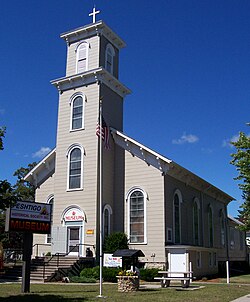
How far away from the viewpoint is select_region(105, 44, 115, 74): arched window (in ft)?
113

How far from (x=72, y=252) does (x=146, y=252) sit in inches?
209

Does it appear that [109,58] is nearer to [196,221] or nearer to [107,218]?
[107,218]

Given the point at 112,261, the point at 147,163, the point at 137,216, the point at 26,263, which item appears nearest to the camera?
the point at 26,263

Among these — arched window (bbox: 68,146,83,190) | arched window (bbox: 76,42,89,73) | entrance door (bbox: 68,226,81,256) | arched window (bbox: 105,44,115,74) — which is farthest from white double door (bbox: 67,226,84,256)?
arched window (bbox: 105,44,115,74)

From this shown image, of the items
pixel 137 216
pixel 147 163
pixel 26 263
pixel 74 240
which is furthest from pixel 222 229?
pixel 26 263

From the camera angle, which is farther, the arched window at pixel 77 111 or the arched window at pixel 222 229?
the arched window at pixel 222 229

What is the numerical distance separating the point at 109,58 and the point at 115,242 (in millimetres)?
15195

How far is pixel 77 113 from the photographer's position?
32875 mm

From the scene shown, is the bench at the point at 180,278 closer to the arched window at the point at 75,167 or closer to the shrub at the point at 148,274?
the shrub at the point at 148,274

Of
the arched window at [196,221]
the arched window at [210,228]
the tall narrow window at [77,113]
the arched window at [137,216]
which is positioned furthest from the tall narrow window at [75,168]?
the arched window at [210,228]

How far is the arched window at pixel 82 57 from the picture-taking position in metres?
33.8

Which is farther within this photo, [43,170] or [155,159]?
[43,170]

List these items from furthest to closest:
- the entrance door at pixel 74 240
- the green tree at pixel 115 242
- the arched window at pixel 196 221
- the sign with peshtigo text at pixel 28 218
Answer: the arched window at pixel 196 221 < the entrance door at pixel 74 240 < the green tree at pixel 115 242 < the sign with peshtigo text at pixel 28 218

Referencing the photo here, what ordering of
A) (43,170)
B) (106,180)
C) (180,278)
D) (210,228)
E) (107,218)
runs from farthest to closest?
(210,228), (43,170), (106,180), (107,218), (180,278)
